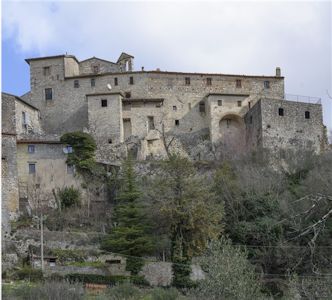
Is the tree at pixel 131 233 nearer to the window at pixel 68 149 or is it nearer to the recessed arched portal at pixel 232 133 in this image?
the window at pixel 68 149

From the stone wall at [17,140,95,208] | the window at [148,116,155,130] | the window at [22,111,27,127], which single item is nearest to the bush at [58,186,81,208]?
the stone wall at [17,140,95,208]

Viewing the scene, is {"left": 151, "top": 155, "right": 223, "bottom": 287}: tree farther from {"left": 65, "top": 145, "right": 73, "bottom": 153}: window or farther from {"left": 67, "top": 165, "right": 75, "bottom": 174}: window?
{"left": 65, "top": 145, "right": 73, "bottom": 153}: window

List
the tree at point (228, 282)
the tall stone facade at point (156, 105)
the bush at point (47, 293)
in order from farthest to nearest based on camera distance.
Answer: the tall stone facade at point (156, 105), the bush at point (47, 293), the tree at point (228, 282)

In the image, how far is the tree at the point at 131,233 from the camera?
117ft

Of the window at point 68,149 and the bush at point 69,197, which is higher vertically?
the window at point 68,149

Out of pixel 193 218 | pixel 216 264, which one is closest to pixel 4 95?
pixel 193 218

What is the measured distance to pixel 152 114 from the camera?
181ft

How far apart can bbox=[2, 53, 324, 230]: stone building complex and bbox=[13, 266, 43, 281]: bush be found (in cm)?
1554

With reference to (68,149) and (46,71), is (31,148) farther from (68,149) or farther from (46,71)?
(46,71)

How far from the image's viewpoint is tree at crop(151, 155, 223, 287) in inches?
1342

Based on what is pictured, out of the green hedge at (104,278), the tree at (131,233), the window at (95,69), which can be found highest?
the window at (95,69)

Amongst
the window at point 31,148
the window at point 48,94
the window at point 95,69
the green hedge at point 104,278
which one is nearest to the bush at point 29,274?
the green hedge at point 104,278

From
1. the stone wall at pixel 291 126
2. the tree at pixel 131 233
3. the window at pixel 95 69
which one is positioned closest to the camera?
the tree at pixel 131 233

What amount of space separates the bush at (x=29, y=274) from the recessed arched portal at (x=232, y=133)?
23.3 metres
